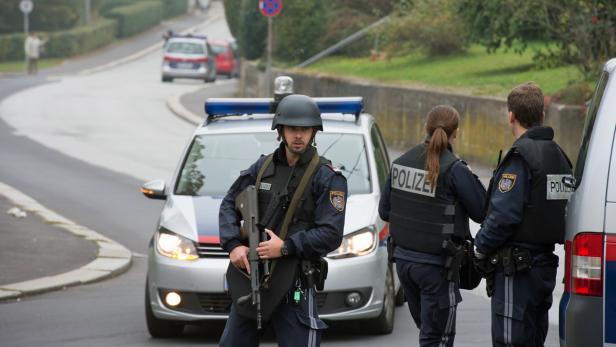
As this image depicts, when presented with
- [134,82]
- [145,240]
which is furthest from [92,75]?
[145,240]

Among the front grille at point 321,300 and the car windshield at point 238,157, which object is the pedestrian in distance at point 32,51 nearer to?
Answer: the car windshield at point 238,157

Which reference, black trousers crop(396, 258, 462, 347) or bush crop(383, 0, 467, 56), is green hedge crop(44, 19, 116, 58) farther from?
black trousers crop(396, 258, 462, 347)

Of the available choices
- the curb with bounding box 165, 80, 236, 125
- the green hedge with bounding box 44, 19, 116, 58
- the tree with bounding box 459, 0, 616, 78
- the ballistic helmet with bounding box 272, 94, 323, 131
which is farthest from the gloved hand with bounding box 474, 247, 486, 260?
the green hedge with bounding box 44, 19, 116, 58

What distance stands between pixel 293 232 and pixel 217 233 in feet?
9.99

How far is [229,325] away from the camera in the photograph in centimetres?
635

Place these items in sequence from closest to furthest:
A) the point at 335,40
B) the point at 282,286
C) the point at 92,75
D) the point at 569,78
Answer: the point at 282,286
the point at 569,78
the point at 335,40
the point at 92,75

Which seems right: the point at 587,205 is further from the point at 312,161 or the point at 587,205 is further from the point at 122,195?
the point at 122,195

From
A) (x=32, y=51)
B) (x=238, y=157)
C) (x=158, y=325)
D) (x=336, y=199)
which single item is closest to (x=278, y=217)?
(x=336, y=199)

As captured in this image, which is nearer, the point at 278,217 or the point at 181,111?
the point at 278,217

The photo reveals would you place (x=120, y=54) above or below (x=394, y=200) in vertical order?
below

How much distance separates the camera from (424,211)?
23.5 feet

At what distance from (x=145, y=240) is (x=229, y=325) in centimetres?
889

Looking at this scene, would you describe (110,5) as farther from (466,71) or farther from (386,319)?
(386,319)

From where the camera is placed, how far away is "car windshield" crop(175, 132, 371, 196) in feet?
33.8
